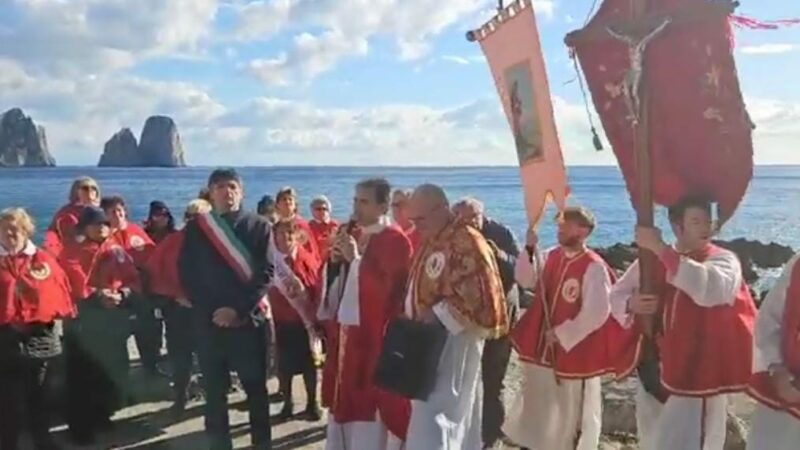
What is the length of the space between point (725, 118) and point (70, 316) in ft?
14.4

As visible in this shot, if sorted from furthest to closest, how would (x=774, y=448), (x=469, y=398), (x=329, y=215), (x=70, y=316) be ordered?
(x=329, y=215) → (x=70, y=316) → (x=469, y=398) → (x=774, y=448)

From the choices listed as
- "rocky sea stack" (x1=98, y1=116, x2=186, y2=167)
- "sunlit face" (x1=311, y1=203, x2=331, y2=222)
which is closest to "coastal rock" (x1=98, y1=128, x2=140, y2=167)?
"rocky sea stack" (x1=98, y1=116, x2=186, y2=167)

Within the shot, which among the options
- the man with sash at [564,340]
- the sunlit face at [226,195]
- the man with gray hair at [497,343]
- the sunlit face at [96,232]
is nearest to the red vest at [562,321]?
the man with sash at [564,340]

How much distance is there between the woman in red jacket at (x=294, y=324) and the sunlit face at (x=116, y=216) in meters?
1.28

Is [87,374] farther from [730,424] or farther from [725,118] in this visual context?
[725,118]

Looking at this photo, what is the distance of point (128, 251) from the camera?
8.25 meters

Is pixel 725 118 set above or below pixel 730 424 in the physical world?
above

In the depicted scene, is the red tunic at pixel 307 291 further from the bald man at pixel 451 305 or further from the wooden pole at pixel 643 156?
the wooden pole at pixel 643 156

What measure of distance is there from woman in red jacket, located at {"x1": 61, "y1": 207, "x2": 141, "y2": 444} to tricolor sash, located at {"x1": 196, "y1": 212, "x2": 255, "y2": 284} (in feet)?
4.50

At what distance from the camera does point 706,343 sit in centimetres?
495

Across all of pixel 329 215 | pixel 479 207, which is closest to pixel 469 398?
pixel 479 207

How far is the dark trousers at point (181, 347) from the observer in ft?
27.0

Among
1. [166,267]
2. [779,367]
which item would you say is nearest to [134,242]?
[166,267]

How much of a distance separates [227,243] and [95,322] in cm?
184
